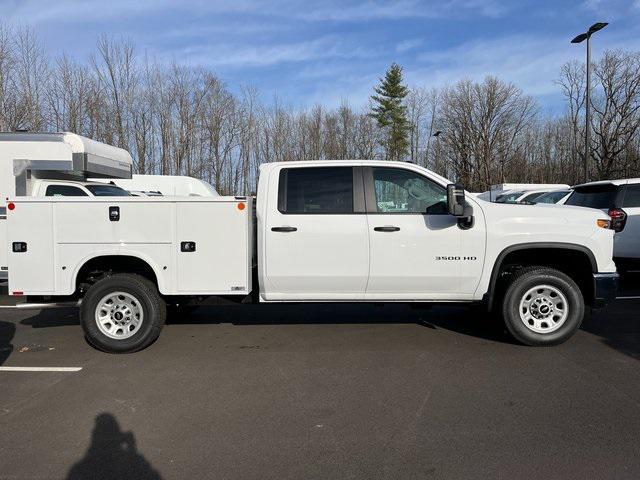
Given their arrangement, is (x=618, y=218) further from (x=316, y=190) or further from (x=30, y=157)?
(x=30, y=157)

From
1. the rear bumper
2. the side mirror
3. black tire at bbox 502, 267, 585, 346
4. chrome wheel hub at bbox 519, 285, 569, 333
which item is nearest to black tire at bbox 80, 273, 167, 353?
the side mirror

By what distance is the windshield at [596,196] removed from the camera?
965 centimetres

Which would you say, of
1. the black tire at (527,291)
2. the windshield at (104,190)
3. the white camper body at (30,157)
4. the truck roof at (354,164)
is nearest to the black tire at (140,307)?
the truck roof at (354,164)

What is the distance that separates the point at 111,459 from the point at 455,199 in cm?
401

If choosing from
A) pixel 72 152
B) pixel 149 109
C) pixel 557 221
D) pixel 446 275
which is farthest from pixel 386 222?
pixel 149 109

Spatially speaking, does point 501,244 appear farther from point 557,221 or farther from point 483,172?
point 483,172

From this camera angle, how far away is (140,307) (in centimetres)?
580

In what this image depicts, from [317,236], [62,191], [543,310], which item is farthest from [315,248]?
[62,191]

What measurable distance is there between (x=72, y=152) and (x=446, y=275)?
7255 mm

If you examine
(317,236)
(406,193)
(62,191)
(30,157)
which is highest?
(30,157)

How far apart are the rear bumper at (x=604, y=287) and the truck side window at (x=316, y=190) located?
2.88 m

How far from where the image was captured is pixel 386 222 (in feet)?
18.9

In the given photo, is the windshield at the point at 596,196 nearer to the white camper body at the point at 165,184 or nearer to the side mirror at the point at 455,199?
the side mirror at the point at 455,199

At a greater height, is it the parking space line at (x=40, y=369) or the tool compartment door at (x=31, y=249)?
the tool compartment door at (x=31, y=249)
